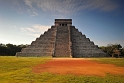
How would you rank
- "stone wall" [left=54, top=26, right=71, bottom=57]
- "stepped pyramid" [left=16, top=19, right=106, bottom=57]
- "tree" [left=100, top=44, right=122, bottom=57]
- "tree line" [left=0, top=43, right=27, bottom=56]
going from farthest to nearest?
"tree line" [left=0, top=43, right=27, bottom=56] → "tree" [left=100, top=44, right=122, bottom=57] → "stepped pyramid" [left=16, top=19, right=106, bottom=57] → "stone wall" [left=54, top=26, right=71, bottom=57]

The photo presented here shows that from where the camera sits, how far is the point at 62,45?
126ft

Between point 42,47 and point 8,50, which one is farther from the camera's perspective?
point 8,50

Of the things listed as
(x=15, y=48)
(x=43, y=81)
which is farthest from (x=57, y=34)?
(x=43, y=81)

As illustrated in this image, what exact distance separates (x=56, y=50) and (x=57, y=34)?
9.14 m

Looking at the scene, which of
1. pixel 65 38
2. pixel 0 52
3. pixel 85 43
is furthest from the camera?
pixel 0 52

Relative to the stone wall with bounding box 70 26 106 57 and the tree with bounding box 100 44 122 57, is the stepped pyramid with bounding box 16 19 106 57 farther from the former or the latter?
the tree with bounding box 100 44 122 57

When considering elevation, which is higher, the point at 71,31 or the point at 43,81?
the point at 71,31

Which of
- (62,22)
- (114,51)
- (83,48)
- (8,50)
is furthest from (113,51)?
(8,50)

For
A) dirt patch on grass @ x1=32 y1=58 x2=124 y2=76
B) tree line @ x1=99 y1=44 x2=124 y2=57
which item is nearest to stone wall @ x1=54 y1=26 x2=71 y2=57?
tree line @ x1=99 y1=44 x2=124 y2=57

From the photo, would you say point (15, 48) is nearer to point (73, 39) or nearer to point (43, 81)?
point (73, 39)

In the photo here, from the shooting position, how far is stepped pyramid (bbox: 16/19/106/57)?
3494 cm

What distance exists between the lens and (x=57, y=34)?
43.9 metres

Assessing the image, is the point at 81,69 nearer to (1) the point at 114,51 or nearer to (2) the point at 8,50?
(1) the point at 114,51

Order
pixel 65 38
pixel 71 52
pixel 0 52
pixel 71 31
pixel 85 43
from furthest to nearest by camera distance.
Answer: pixel 0 52
pixel 71 31
pixel 65 38
pixel 85 43
pixel 71 52
